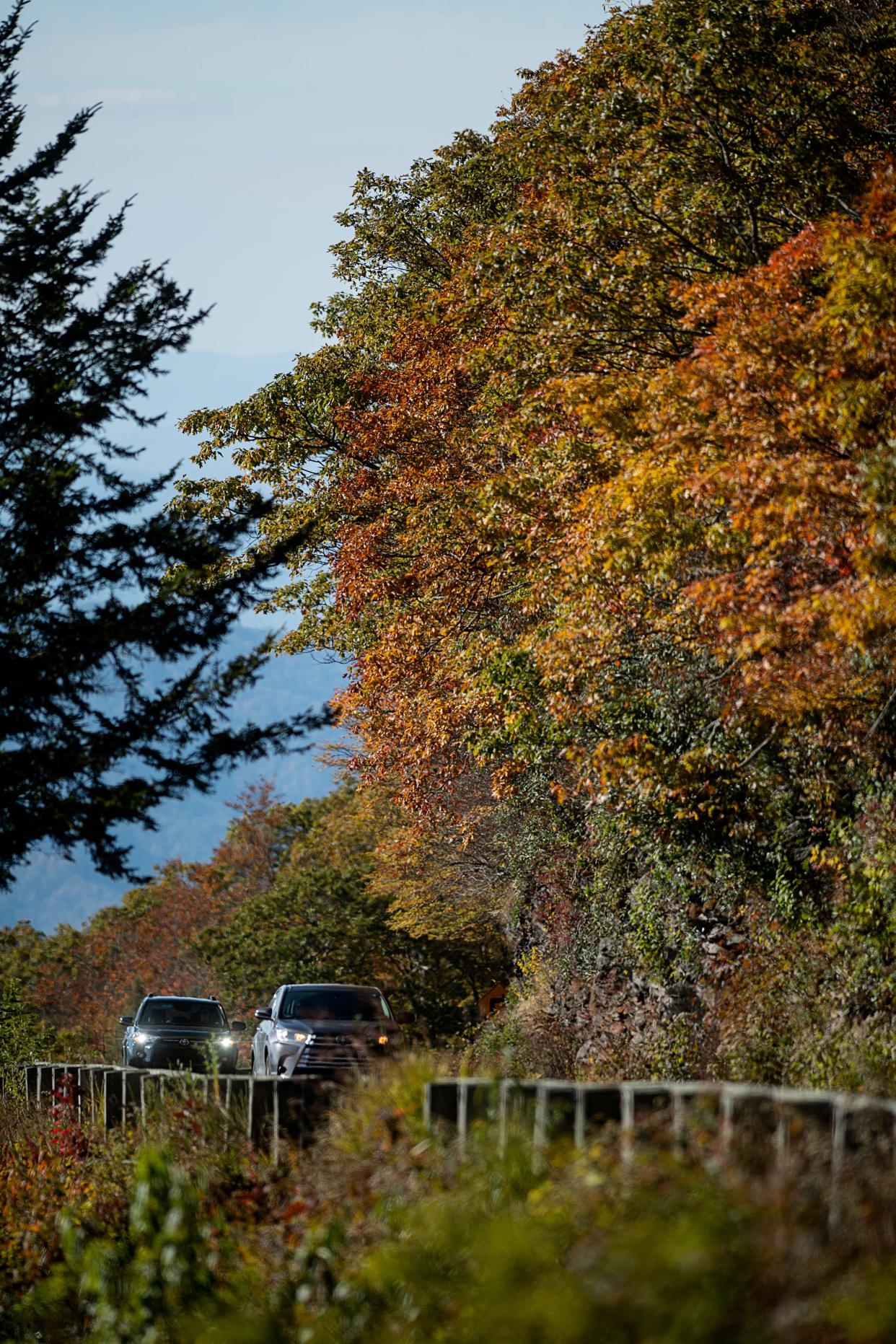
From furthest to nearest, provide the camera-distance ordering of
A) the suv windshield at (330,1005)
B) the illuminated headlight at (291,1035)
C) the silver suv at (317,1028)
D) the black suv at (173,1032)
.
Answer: the black suv at (173,1032) < the suv windshield at (330,1005) < the illuminated headlight at (291,1035) < the silver suv at (317,1028)

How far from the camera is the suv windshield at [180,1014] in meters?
24.8

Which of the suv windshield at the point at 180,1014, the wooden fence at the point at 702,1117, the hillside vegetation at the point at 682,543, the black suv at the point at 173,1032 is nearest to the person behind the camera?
the wooden fence at the point at 702,1117

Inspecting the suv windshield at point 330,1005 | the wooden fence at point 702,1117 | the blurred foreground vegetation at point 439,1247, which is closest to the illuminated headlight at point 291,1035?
the suv windshield at point 330,1005

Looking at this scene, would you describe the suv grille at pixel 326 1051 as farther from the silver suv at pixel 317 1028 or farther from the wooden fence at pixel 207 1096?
the wooden fence at pixel 207 1096

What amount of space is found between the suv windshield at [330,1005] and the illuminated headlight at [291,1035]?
0.25 metres

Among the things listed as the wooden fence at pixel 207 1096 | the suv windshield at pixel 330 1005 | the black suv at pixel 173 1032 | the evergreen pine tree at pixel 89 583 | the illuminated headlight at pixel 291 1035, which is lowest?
the black suv at pixel 173 1032

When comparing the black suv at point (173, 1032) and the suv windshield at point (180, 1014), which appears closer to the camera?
the black suv at point (173, 1032)

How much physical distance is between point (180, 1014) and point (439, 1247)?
2114 centimetres

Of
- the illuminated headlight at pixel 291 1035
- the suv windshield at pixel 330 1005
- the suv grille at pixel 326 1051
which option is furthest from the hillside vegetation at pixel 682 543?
the illuminated headlight at pixel 291 1035

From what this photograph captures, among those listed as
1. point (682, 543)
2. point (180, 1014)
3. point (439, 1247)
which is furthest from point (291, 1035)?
point (439, 1247)

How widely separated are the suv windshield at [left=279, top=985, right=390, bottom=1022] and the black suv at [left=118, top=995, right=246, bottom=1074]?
2.44 metres

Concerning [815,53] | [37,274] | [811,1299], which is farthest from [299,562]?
[811,1299]

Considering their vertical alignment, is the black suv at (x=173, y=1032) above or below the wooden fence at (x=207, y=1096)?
below

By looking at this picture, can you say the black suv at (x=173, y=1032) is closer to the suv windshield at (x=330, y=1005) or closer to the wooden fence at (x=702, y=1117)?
the suv windshield at (x=330, y=1005)
